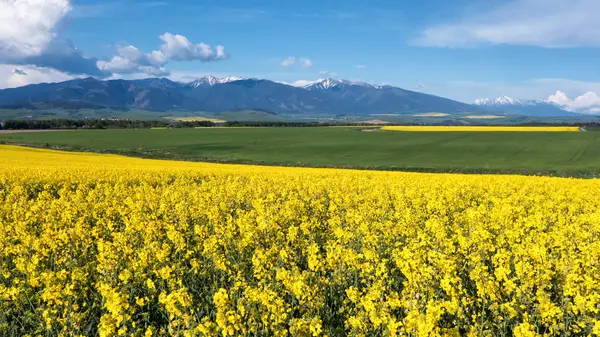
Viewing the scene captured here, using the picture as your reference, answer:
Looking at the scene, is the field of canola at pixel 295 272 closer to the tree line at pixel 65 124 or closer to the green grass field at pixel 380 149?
the green grass field at pixel 380 149

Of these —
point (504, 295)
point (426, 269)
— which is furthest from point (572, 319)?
point (426, 269)

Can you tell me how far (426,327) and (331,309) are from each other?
2.98 meters

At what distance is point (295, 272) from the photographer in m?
6.66

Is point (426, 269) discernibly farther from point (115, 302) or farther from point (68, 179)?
point (68, 179)

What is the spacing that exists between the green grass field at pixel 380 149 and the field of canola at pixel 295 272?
41537mm

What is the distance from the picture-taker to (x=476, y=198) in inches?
772

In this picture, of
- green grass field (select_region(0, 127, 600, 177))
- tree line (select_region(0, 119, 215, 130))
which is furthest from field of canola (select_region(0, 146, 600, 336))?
tree line (select_region(0, 119, 215, 130))

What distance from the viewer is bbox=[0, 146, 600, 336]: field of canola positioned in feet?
18.4

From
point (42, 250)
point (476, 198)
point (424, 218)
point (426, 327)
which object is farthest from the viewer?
point (476, 198)

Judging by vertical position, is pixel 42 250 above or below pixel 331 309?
above

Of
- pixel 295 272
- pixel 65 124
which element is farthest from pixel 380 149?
pixel 65 124

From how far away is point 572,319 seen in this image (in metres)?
6.75

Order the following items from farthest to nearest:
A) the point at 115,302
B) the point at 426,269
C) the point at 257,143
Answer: the point at 257,143, the point at 426,269, the point at 115,302

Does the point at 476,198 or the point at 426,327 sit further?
the point at 476,198
